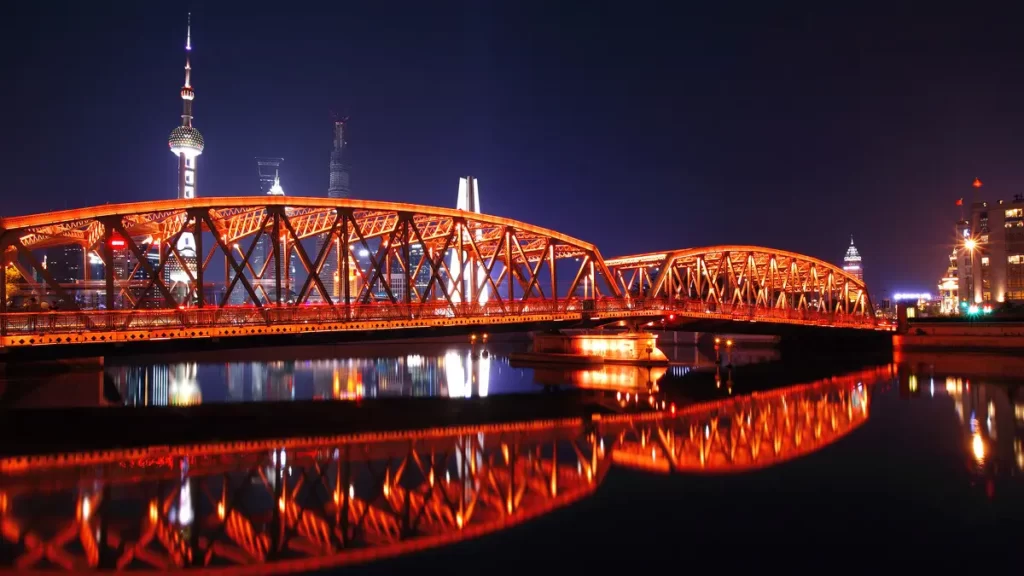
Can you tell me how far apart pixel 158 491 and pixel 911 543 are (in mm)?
19264

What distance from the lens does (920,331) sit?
7294cm

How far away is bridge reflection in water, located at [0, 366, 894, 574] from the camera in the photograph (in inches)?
569

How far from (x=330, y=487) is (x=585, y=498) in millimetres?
7219

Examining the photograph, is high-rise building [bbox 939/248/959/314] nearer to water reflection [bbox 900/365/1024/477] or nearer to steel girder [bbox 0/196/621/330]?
water reflection [bbox 900/365/1024/477]

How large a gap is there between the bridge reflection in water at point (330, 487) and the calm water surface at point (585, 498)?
0.25ft

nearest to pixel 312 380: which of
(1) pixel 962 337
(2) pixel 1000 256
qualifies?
(1) pixel 962 337

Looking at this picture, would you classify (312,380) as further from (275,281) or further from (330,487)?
(330,487)

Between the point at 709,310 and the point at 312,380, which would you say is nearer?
the point at 312,380

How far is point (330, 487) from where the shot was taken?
1902cm

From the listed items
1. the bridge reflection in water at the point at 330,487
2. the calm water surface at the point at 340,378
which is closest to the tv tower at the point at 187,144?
the calm water surface at the point at 340,378

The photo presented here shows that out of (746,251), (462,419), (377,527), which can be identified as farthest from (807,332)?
(377,527)

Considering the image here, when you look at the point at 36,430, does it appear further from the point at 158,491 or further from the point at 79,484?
the point at 158,491

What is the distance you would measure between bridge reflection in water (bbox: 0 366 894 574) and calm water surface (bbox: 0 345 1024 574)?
8 centimetres

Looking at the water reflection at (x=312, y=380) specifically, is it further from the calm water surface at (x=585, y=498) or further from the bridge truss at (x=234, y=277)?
the calm water surface at (x=585, y=498)
